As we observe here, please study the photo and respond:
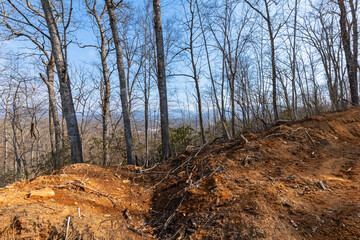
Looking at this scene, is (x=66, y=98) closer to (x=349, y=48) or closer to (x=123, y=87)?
(x=123, y=87)

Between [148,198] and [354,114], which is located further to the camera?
[354,114]

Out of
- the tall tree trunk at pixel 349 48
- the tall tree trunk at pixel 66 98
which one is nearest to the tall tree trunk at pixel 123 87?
the tall tree trunk at pixel 66 98

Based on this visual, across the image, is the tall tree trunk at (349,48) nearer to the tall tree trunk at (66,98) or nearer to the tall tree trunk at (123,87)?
the tall tree trunk at (123,87)

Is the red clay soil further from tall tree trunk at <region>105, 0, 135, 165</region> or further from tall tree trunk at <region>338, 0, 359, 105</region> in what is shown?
tall tree trunk at <region>338, 0, 359, 105</region>

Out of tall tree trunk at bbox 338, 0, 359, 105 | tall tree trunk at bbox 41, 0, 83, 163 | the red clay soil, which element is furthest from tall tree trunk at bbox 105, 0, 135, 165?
tall tree trunk at bbox 338, 0, 359, 105

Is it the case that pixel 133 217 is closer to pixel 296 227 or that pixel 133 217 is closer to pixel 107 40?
pixel 296 227

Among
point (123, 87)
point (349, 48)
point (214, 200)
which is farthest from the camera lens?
point (349, 48)

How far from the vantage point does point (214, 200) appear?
2252 millimetres

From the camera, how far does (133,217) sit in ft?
8.05

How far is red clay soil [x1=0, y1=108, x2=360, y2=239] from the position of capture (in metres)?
1.71

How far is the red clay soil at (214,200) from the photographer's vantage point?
1711 millimetres

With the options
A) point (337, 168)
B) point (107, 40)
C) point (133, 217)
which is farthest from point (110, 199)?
point (107, 40)

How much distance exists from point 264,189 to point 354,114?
5.37 m

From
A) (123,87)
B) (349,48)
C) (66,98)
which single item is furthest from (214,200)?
(349,48)
